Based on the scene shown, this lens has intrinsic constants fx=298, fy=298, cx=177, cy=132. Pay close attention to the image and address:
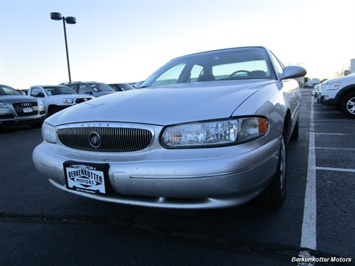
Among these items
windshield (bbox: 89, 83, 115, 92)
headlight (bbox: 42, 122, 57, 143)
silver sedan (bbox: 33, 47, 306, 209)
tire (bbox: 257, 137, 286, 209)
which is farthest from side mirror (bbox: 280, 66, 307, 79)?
windshield (bbox: 89, 83, 115, 92)

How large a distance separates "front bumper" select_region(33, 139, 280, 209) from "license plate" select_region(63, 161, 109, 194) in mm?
53

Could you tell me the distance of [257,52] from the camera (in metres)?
3.45

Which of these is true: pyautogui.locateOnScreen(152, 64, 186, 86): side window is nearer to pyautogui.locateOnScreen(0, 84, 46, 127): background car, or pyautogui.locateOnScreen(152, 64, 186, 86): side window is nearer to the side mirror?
the side mirror

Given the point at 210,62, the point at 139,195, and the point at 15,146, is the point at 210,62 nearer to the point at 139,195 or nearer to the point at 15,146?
the point at 139,195

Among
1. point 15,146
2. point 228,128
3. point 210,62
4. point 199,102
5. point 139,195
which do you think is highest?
point 210,62

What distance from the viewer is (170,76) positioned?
3.60 m

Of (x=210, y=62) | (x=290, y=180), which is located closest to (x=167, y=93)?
(x=210, y=62)

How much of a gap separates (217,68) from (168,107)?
1.49 metres

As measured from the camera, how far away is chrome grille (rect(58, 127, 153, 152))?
1954 millimetres

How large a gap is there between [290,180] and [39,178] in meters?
3.00

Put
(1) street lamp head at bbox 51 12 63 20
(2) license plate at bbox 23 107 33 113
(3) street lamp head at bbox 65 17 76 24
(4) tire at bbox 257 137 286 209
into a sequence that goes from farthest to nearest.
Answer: (3) street lamp head at bbox 65 17 76 24, (1) street lamp head at bbox 51 12 63 20, (2) license plate at bbox 23 107 33 113, (4) tire at bbox 257 137 286 209

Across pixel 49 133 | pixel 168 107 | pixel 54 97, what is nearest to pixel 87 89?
pixel 54 97

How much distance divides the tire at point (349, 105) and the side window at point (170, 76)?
661cm

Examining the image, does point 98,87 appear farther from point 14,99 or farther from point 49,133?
point 49,133
